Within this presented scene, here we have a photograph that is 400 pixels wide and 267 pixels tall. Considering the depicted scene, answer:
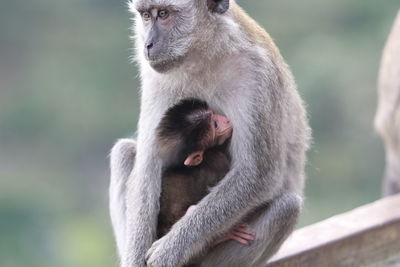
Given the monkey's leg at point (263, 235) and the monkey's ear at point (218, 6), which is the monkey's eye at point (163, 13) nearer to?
the monkey's ear at point (218, 6)

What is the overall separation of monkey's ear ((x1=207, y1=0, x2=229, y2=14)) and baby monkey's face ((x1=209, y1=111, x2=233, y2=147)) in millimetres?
642

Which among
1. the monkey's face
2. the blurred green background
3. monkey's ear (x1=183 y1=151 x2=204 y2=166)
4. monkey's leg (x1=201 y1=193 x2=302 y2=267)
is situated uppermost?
the monkey's face

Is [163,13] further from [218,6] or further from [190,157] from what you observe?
[190,157]

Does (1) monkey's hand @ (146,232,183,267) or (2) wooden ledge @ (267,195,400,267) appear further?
(2) wooden ledge @ (267,195,400,267)

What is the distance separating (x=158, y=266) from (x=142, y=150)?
2.49 ft

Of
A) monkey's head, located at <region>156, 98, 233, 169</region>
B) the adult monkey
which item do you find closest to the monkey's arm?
the adult monkey

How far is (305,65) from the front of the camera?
25844 mm

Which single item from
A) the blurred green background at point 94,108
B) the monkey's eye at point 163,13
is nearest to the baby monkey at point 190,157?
the monkey's eye at point 163,13

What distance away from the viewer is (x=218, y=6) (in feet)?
20.4

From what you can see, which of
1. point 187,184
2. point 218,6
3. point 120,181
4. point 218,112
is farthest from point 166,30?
point 120,181

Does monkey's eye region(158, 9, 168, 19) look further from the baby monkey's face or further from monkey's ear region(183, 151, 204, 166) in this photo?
monkey's ear region(183, 151, 204, 166)

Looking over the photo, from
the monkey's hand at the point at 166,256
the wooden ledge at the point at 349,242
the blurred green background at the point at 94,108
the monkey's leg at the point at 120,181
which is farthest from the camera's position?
the blurred green background at the point at 94,108

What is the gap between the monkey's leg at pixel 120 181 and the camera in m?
6.67

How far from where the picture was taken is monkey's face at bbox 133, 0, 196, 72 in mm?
6062
